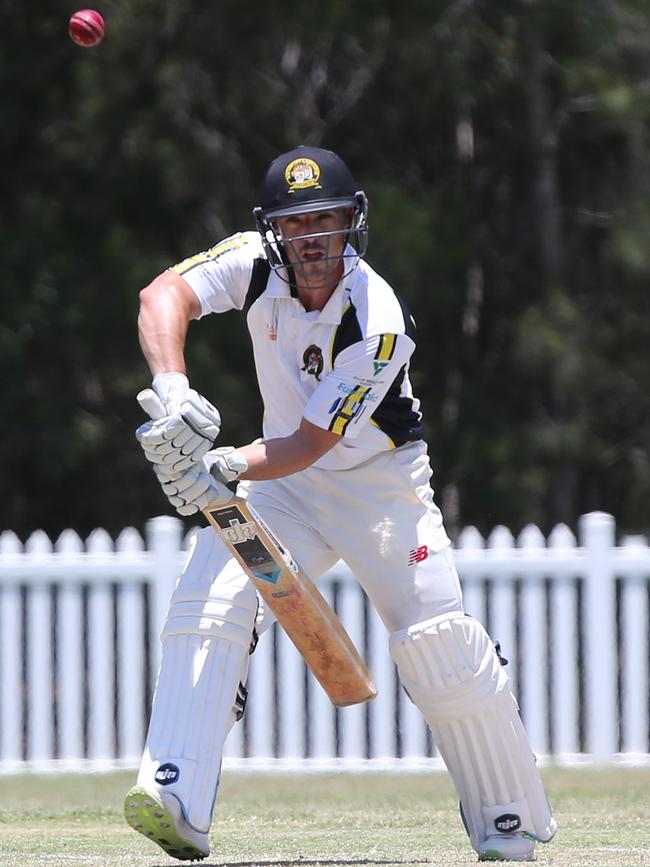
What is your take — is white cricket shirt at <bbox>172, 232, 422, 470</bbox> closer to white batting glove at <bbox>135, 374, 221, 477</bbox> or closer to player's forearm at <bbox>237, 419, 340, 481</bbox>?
player's forearm at <bbox>237, 419, 340, 481</bbox>

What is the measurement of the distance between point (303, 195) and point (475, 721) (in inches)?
56.8

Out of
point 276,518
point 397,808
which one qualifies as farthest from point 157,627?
point 276,518

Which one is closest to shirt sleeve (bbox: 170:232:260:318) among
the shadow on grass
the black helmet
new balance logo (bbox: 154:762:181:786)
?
the black helmet

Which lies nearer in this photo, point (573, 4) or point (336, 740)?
point (336, 740)

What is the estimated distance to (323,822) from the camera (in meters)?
5.87

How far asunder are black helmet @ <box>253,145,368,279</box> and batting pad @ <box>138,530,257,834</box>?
841 millimetres

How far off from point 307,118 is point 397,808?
32.5ft

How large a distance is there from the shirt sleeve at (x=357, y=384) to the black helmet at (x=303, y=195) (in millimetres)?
228

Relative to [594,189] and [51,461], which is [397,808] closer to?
[51,461]

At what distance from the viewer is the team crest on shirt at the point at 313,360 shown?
455 centimetres

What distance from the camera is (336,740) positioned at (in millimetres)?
8422

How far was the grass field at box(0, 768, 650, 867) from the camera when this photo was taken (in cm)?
473

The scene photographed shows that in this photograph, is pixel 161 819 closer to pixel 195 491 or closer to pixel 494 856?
pixel 195 491

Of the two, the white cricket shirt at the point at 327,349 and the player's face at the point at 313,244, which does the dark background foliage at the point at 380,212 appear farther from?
the player's face at the point at 313,244
